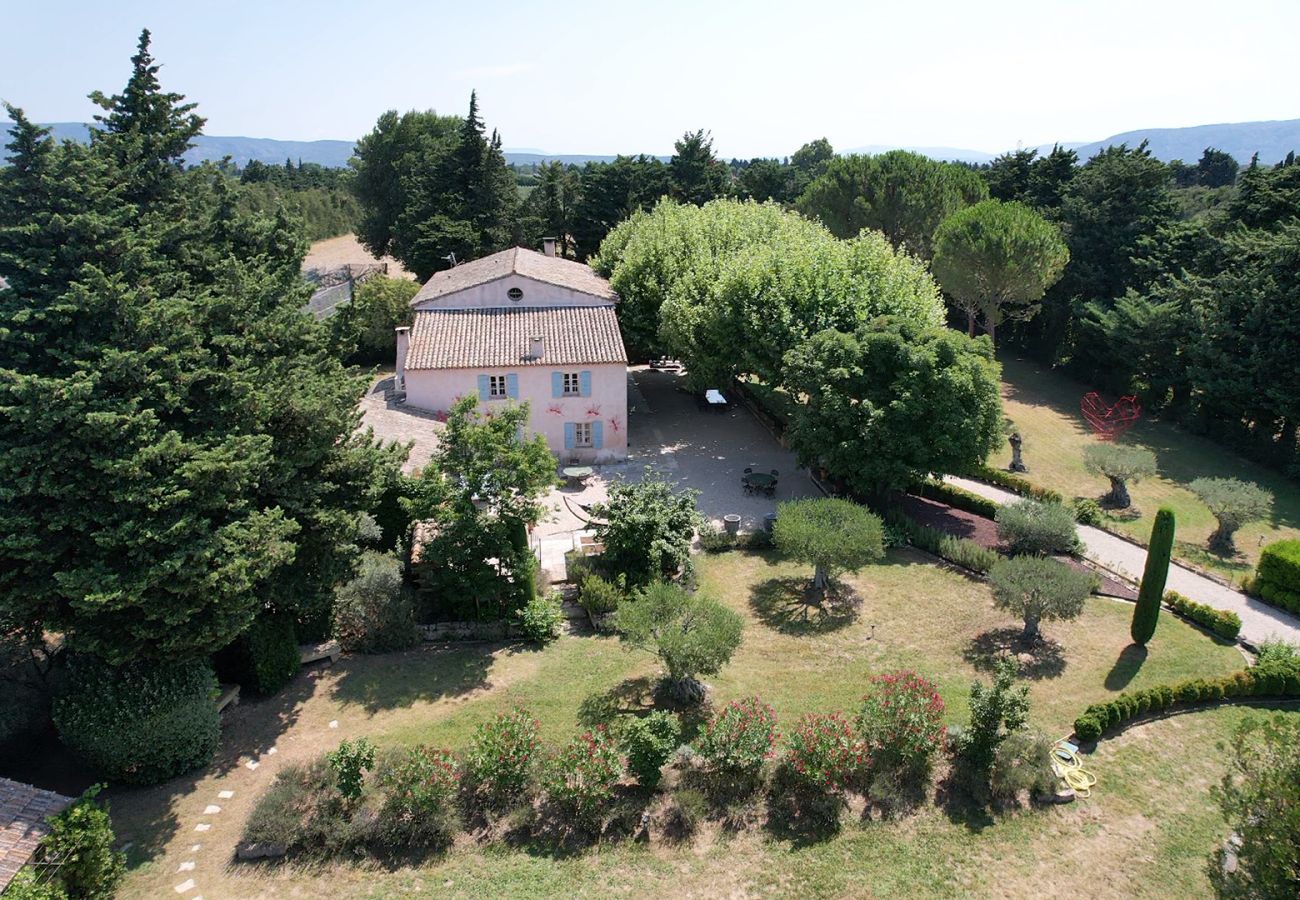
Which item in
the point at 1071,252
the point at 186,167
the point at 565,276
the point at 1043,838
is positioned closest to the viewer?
the point at 1043,838

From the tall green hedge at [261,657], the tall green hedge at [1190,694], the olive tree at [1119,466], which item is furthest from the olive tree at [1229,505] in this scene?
the tall green hedge at [261,657]

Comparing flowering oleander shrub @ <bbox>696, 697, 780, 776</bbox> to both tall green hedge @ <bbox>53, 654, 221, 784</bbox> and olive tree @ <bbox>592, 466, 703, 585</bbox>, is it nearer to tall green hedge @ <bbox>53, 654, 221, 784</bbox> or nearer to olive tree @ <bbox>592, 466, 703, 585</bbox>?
olive tree @ <bbox>592, 466, 703, 585</bbox>

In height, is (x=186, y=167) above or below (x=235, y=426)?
above

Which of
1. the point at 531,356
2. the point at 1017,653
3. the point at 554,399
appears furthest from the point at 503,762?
the point at 531,356

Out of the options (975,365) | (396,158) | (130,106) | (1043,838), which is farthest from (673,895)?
(396,158)

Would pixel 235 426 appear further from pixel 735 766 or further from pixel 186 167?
pixel 735 766

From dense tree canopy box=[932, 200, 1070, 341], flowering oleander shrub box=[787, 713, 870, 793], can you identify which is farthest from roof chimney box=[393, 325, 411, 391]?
dense tree canopy box=[932, 200, 1070, 341]
